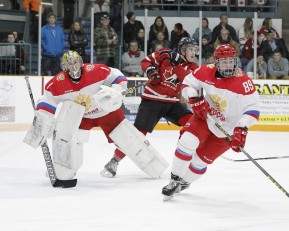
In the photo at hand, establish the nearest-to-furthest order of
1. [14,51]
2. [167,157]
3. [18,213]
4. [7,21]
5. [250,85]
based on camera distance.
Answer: [18,213], [250,85], [167,157], [14,51], [7,21]

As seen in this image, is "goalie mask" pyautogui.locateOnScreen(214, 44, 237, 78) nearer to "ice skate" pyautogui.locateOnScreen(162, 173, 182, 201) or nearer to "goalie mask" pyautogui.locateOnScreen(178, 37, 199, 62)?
"ice skate" pyautogui.locateOnScreen(162, 173, 182, 201)

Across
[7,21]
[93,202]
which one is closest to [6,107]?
[7,21]

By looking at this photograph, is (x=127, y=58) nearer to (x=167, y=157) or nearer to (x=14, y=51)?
(x=14, y=51)

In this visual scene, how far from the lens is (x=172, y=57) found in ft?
19.0

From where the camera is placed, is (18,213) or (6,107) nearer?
(18,213)

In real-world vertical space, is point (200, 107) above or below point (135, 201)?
above

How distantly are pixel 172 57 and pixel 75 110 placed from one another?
1196mm

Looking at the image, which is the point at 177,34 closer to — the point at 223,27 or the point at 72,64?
the point at 223,27

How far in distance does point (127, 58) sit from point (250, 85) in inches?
228

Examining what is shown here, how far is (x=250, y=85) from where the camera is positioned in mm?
4348

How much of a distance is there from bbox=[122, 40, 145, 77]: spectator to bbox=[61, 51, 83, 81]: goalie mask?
192 inches

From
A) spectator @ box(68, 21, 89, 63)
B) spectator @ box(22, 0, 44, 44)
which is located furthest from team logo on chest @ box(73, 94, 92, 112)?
spectator @ box(22, 0, 44, 44)

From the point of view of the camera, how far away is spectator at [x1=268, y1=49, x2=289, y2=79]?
9804 mm

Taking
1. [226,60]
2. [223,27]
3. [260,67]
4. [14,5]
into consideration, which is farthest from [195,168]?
[14,5]
